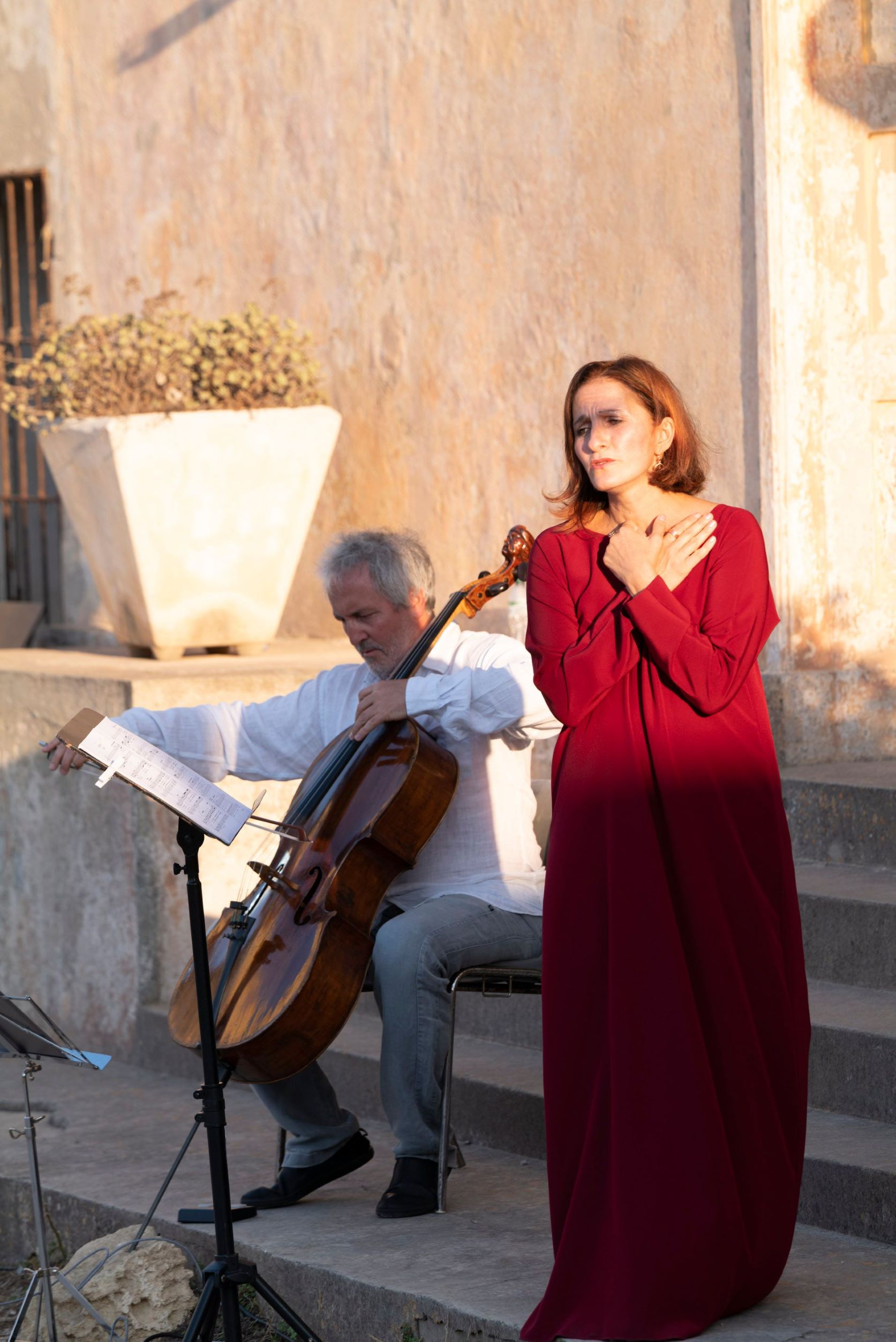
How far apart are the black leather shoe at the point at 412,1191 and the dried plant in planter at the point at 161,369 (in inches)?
125

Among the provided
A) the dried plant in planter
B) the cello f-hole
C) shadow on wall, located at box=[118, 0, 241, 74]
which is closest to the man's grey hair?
the cello f-hole

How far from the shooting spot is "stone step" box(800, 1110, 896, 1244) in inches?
143

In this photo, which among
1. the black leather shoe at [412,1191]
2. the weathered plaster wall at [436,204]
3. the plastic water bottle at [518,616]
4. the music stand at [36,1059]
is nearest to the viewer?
the music stand at [36,1059]

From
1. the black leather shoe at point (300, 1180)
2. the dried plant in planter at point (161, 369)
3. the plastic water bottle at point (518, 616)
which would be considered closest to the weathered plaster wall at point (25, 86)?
the dried plant in planter at point (161, 369)

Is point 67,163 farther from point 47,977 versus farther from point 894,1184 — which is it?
Result: point 894,1184

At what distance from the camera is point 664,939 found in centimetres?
323

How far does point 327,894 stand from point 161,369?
308 centimetres

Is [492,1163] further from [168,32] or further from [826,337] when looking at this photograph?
[168,32]

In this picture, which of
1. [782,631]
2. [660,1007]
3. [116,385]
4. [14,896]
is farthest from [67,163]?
[660,1007]

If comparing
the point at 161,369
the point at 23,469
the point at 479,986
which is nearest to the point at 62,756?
the point at 479,986

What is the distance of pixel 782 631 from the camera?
5359mm

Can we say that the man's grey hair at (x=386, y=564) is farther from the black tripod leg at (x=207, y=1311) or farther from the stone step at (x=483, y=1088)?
the black tripod leg at (x=207, y=1311)

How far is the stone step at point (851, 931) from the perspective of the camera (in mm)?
4379

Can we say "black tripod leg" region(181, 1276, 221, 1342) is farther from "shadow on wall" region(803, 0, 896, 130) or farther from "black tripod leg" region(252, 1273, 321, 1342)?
"shadow on wall" region(803, 0, 896, 130)
